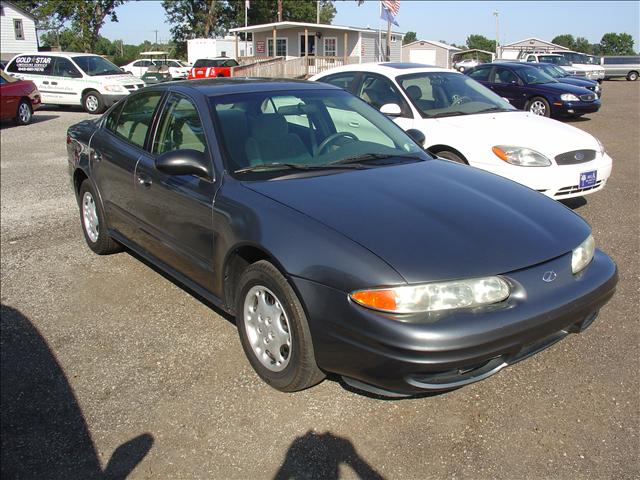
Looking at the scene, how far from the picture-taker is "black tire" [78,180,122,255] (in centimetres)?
501

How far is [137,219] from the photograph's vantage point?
4.33 meters

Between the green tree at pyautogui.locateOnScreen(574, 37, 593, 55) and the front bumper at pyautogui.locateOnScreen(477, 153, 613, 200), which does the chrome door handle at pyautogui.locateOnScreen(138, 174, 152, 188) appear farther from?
the green tree at pyautogui.locateOnScreen(574, 37, 593, 55)

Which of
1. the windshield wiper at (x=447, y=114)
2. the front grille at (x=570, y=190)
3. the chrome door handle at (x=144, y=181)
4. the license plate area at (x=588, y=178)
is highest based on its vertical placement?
the windshield wiper at (x=447, y=114)

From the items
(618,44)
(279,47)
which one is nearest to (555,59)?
(279,47)

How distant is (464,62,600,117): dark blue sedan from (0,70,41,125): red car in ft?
38.3

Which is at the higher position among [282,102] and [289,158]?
[282,102]

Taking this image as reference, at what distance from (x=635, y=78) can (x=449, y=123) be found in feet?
120

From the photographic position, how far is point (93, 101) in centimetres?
1728

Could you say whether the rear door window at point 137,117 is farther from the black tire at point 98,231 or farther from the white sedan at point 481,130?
the white sedan at point 481,130

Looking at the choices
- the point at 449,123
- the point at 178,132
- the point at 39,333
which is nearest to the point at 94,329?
the point at 39,333

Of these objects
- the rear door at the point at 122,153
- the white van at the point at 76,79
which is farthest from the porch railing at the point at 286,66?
the rear door at the point at 122,153

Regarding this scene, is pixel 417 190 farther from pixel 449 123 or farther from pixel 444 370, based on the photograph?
pixel 449 123

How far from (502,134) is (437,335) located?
14.0 ft

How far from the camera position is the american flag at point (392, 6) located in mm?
27891
